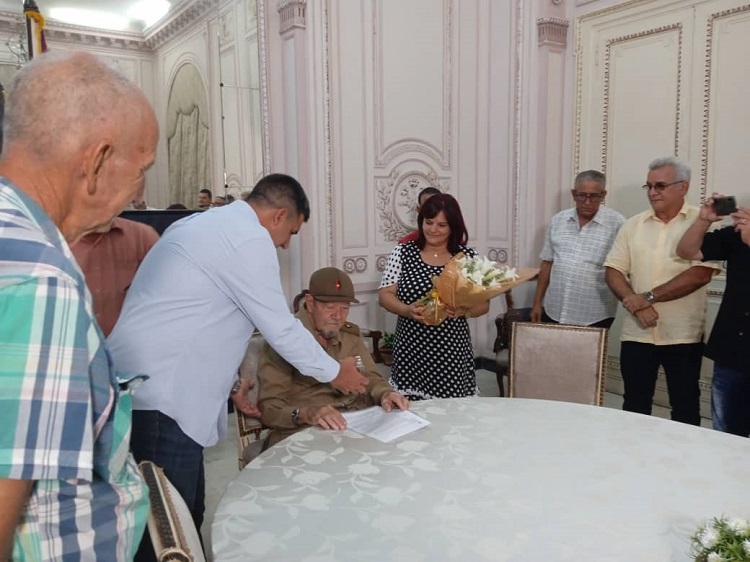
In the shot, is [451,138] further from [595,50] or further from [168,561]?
[168,561]

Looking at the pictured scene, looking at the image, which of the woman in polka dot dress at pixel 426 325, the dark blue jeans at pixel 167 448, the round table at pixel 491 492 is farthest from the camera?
the woman in polka dot dress at pixel 426 325

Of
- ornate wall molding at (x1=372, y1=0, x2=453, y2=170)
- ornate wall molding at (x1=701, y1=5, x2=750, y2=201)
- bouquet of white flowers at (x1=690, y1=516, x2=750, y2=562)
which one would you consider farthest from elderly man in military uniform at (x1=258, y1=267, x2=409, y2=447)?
ornate wall molding at (x1=701, y1=5, x2=750, y2=201)

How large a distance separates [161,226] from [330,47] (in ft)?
5.60

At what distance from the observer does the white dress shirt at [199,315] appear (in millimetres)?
1613

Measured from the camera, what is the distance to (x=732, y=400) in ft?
8.23

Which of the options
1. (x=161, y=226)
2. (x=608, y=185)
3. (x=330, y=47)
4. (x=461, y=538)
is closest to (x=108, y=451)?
(x=461, y=538)

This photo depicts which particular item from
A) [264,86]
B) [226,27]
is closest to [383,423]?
[264,86]

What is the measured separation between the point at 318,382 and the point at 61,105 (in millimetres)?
1542

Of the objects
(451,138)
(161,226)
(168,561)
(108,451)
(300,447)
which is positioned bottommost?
(300,447)

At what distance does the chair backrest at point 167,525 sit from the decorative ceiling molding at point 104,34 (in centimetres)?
296

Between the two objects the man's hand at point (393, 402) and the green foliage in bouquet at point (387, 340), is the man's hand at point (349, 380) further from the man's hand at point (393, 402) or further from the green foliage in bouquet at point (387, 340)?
the green foliage in bouquet at point (387, 340)

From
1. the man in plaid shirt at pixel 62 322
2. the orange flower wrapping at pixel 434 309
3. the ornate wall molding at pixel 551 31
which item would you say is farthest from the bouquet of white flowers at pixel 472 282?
the ornate wall molding at pixel 551 31

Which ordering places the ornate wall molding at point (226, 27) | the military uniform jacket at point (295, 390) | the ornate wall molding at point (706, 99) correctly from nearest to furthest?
the military uniform jacket at point (295, 390) < the ornate wall molding at point (706, 99) < the ornate wall molding at point (226, 27)

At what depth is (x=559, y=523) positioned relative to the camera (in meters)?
1.25
